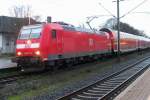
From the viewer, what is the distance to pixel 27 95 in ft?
45.9

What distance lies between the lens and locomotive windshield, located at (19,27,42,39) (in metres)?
21.7

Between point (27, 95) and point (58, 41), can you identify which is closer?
point (27, 95)

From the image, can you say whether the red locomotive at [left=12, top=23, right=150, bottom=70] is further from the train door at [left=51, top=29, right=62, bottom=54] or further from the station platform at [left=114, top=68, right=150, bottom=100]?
the station platform at [left=114, top=68, right=150, bottom=100]

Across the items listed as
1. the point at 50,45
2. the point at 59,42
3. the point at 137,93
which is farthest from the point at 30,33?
the point at 137,93

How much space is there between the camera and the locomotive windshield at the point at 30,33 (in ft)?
71.3

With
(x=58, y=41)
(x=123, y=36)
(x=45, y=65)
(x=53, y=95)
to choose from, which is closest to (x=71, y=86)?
(x=53, y=95)

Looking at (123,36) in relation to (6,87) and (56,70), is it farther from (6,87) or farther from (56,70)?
(6,87)

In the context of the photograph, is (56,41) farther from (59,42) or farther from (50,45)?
(50,45)

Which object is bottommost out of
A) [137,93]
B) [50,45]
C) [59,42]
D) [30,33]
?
[137,93]

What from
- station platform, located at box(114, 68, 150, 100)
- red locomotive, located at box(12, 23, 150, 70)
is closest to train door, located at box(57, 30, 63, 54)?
red locomotive, located at box(12, 23, 150, 70)

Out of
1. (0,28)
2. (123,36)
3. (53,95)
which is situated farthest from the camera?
(0,28)

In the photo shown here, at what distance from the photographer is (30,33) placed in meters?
22.2

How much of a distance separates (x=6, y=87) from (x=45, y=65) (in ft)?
17.7

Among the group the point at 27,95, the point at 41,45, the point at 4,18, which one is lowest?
the point at 27,95
